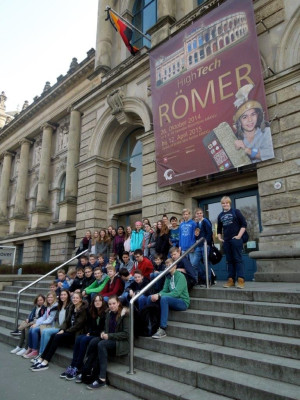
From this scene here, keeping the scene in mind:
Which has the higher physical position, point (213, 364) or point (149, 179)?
point (149, 179)

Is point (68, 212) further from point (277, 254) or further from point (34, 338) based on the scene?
point (277, 254)

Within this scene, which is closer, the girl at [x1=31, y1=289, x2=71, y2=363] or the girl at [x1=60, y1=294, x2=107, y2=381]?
the girl at [x1=60, y1=294, x2=107, y2=381]

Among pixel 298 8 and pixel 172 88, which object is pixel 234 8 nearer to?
pixel 298 8

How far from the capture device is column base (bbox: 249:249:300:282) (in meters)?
7.38

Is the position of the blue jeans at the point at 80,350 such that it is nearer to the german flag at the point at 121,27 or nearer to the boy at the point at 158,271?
the boy at the point at 158,271

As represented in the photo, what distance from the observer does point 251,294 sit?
5.40 m

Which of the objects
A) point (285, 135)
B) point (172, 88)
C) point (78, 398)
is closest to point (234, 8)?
point (172, 88)

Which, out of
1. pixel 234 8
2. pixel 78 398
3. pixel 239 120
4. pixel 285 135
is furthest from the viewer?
pixel 234 8

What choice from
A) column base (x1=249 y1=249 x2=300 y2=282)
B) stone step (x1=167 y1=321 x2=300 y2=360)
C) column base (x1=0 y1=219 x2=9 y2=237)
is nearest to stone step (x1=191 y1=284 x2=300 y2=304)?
stone step (x1=167 y1=321 x2=300 y2=360)

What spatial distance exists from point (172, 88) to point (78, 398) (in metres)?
10.4

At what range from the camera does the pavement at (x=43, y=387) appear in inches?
166

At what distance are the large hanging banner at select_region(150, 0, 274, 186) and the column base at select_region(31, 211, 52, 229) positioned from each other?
49.9 ft

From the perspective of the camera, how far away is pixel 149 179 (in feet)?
39.5

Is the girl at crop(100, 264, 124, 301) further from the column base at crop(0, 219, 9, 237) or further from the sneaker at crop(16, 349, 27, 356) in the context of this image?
the column base at crop(0, 219, 9, 237)
